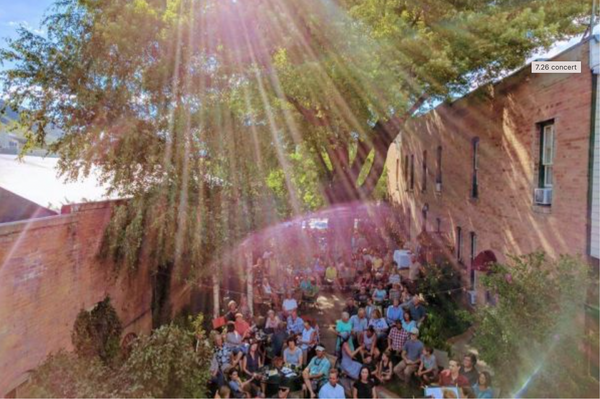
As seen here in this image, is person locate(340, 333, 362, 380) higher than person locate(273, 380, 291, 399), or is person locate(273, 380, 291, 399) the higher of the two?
person locate(340, 333, 362, 380)

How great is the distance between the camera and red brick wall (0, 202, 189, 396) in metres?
6.43

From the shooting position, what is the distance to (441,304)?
12.6 metres

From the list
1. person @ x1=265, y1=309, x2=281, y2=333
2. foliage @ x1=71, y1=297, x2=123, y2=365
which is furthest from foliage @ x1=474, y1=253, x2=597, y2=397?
foliage @ x1=71, y1=297, x2=123, y2=365

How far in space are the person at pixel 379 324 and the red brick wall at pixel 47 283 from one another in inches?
236

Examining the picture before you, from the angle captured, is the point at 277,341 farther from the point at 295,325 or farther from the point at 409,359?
the point at 409,359

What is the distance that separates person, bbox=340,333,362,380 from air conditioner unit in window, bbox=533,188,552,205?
5.15 metres

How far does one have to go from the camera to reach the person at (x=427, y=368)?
8508 mm

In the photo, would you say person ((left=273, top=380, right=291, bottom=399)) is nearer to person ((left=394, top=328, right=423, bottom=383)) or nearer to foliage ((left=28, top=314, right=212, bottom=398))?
foliage ((left=28, top=314, right=212, bottom=398))

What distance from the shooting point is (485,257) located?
11.9 metres

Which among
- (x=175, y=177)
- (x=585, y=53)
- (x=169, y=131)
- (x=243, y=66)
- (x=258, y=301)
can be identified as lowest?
(x=258, y=301)

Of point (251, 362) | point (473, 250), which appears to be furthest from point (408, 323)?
point (473, 250)

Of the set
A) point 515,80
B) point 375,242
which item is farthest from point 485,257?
point 375,242

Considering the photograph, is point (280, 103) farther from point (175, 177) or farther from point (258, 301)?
point (258, 301)

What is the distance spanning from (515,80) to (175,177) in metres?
8.66
